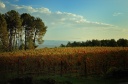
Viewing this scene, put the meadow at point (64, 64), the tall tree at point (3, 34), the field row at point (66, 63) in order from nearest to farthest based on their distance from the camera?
the meadow at point (64, 64)
the field row at point (66, 63)
the tall tree at point (3, 34)

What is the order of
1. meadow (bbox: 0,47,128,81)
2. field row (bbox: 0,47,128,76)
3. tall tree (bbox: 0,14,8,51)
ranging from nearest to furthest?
meadow (bbox: 0,47,128,81), field row (bbox: 0,47,128,76), tall tree (bbox: 0,14,8,51)

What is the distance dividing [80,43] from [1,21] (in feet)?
100

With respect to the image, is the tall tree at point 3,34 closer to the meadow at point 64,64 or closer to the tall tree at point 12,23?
the tall tree at point 12,23

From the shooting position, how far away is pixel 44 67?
104ft

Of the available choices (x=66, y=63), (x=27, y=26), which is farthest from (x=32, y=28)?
(x=66, y=63)

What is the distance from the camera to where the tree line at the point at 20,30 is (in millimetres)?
68694

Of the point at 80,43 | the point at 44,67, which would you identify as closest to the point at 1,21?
the point at 80,43

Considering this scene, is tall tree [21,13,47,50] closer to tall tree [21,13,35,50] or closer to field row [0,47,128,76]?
tall tree [21,13,35,50]

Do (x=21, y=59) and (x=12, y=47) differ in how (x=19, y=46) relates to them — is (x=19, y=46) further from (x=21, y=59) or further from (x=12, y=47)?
(x=21, y=59)

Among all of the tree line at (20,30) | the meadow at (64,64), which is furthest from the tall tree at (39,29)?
the meadow at (64,64)

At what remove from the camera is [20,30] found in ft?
252

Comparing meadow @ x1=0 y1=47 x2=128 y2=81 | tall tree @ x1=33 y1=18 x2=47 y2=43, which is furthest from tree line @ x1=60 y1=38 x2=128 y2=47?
meadow @ x1=0 y1=47 x2=128 y2=81

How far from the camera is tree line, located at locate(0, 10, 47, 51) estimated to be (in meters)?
68.7

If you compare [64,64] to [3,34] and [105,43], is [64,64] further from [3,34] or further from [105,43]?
[105,43]
